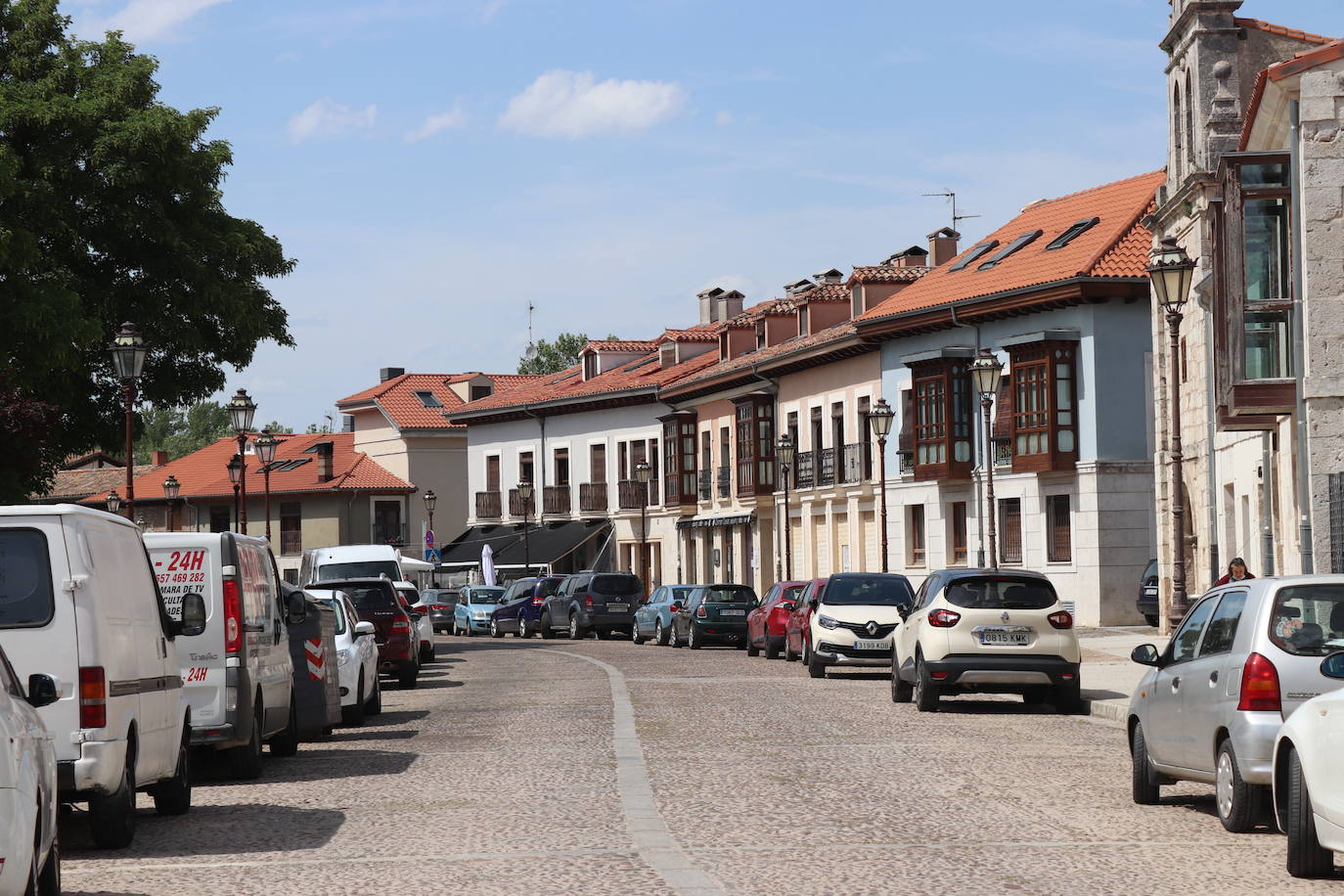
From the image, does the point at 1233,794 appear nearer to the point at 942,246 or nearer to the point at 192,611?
the point at 192,611

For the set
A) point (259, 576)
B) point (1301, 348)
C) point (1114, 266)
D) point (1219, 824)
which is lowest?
point (1219, 824)

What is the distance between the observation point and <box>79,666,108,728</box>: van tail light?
10.8m

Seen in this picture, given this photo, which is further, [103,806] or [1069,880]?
[103,806]

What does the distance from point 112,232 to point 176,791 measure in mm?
29121

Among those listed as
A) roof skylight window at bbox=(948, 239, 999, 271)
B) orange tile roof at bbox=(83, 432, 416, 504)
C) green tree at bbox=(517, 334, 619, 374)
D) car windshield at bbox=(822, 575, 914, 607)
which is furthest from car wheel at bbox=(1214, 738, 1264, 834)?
green tree at bbox=(517, 334, 619, 374)

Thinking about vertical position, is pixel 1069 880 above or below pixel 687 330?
below

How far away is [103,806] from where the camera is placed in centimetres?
1121

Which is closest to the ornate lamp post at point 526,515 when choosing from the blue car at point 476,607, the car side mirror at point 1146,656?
the blue car at point 476,607

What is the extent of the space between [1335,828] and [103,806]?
6564mm

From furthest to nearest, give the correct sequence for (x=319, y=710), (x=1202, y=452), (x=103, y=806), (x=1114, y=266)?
(x=1114, y=266) → (x=1202, y=452) → (x=319, y=710) → (x=103, y=806)

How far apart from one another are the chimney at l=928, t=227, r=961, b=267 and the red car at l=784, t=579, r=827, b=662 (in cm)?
3067

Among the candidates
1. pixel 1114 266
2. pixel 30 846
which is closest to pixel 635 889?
pixel 30 846

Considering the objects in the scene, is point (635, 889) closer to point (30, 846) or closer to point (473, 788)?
point (30, 846)

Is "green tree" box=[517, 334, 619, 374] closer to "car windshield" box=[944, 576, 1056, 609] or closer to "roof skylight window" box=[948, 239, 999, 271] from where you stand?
"roof skylight window" box=[948, 239, 999, 271]
